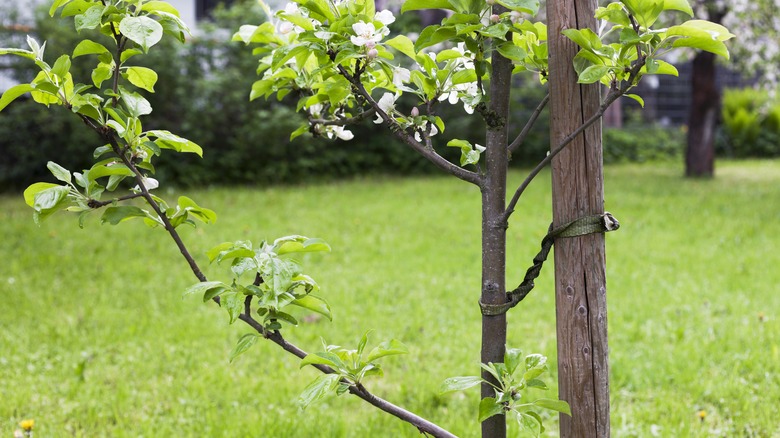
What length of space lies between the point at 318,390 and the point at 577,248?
0.60m

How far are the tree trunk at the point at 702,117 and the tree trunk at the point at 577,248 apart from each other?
871cm

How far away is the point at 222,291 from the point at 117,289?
3316 mm

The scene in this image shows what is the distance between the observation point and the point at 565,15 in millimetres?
1456

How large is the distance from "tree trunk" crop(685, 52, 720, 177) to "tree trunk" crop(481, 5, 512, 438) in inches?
344

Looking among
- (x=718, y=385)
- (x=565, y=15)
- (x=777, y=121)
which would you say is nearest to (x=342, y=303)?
(x=718, y=385)

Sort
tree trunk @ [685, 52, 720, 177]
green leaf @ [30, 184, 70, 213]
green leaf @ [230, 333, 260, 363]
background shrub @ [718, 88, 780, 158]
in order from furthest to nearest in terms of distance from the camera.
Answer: background shrub @ [718, 88, 780, 158], tree trunk @ [685, 52, 720, 177], green leaf @ [230, 333, 260, 363], green leaf @ [30, 184, 70, 213]

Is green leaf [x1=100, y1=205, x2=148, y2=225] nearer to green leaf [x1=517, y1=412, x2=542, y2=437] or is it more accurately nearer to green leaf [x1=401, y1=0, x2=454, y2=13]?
green leaf [x1=401, y1=0, x2=454, y2=13]

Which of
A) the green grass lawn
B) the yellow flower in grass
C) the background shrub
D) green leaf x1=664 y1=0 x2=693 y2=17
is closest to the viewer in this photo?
green leaf x1=664 y1=0 x2=693 y2=17

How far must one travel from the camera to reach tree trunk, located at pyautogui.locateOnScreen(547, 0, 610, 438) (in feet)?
4.82

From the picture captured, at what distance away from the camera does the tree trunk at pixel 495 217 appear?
1.50 m

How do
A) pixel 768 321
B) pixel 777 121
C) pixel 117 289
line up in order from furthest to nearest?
pixel 777 121 → pixel 117 289 → pixel 768 321

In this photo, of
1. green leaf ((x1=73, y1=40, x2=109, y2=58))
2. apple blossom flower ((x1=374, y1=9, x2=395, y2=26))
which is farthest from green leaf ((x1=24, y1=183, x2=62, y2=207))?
apple blossom flower ((x1=374, y1=9, x2=395, y2=26))

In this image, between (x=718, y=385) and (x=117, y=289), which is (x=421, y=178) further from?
(x=718, y=385)

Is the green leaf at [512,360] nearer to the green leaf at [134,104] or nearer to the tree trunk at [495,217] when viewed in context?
the tree trunk at [495,217]
